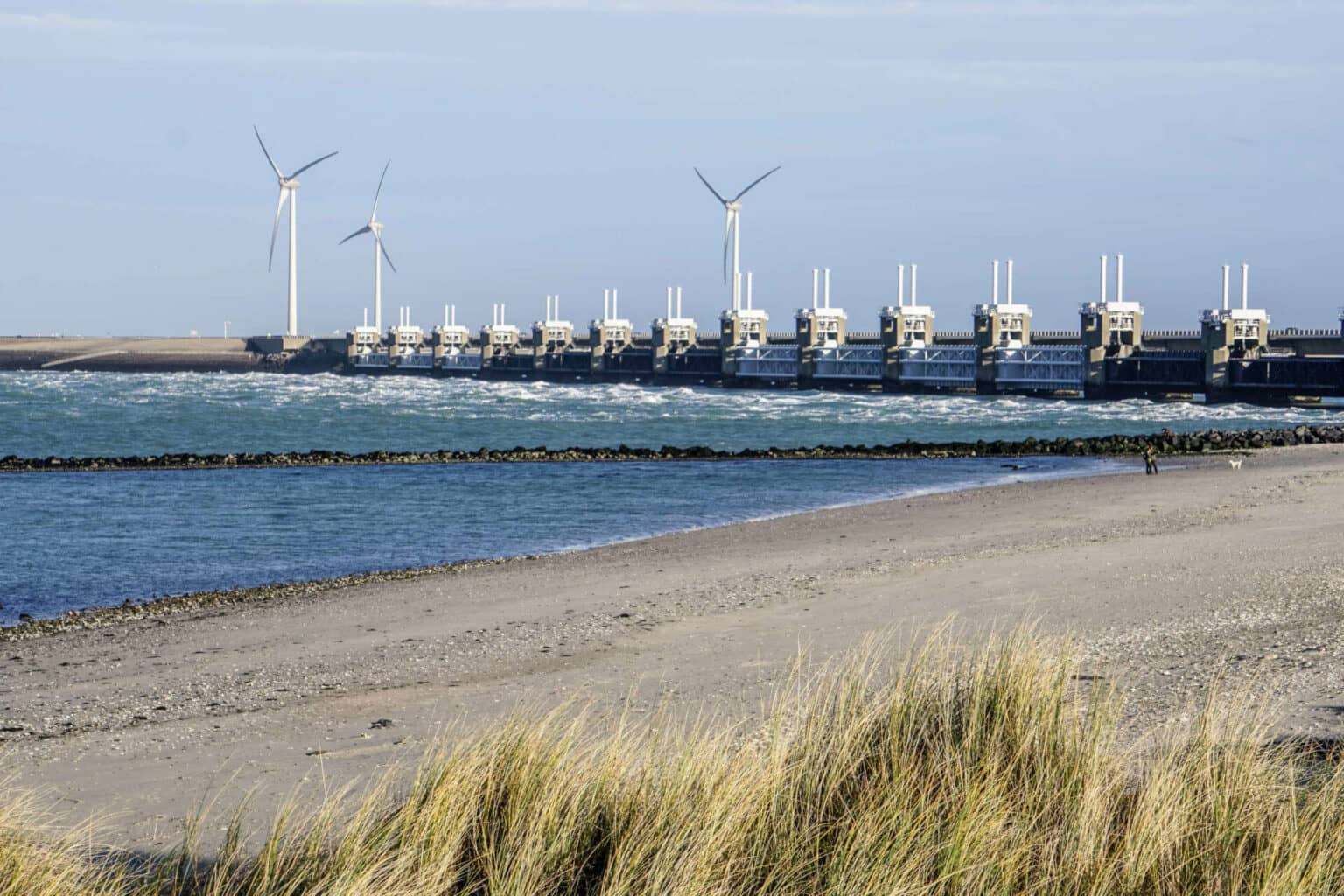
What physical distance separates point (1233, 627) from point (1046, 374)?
9401 centimetres

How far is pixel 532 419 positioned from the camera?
76.9 meters

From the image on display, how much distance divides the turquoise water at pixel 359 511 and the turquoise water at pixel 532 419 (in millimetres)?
14081

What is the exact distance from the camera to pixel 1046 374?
104 meters

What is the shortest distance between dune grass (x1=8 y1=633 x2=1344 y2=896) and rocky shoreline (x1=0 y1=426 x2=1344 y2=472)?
130 ft

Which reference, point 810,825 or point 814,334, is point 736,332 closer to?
point 814,334

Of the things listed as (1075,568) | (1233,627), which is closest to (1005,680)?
(1233,627)

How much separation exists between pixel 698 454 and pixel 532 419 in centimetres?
2956

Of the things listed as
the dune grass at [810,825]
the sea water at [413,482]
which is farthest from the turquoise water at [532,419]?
the dune grass at [810,825]

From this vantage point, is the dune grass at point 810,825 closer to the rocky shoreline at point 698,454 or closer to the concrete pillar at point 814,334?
the rocky shoreline at point 698,454

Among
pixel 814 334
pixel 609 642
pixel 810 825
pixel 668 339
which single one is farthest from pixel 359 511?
pixel 668 339

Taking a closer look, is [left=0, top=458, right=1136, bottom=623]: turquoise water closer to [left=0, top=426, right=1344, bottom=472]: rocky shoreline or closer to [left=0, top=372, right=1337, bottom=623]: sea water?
[left=0, top=372, right=1337, bottom=623]: sea water

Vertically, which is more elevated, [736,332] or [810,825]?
[736,332]

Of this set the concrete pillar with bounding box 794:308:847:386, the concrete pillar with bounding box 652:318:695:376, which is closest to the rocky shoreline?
the concrete pillar with bounding box 794:308:847:386

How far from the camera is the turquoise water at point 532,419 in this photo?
59.8 m
